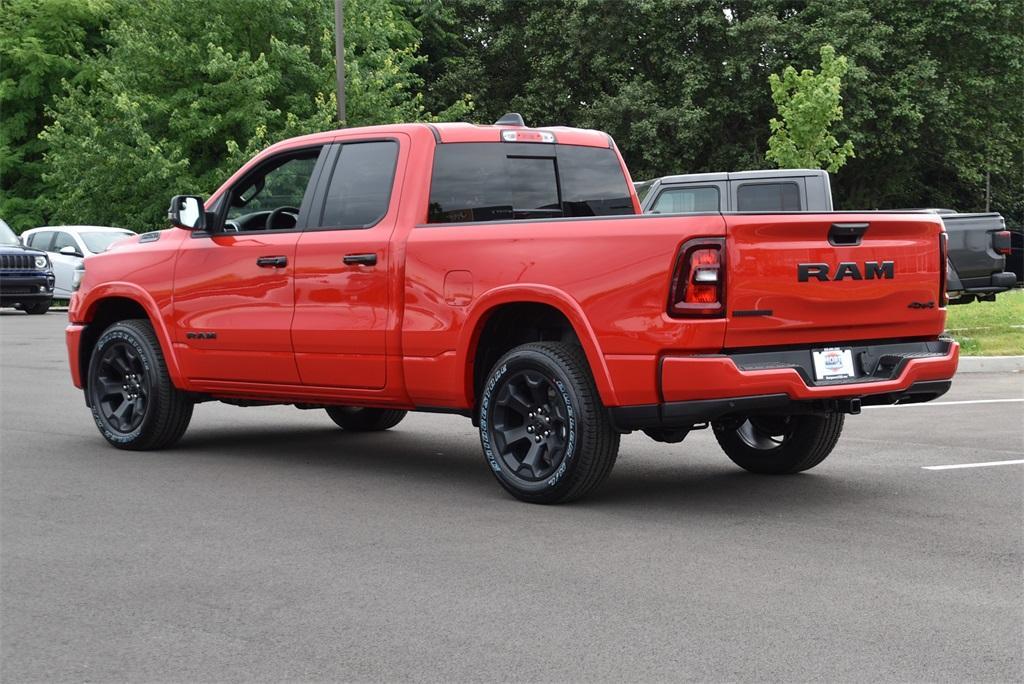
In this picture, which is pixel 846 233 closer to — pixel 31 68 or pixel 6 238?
pixel 6 238

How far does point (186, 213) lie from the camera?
9133 millimetres

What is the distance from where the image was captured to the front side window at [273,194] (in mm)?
8961

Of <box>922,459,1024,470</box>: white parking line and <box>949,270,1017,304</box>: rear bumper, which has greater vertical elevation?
<box>922,459,1024,470</box>: white parking line

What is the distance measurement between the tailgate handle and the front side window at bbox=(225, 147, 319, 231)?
129 inches

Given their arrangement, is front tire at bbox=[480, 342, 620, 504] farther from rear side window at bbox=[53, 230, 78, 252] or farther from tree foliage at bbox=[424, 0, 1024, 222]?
tree foliage at bbox=[424, 0, 1024, 222]

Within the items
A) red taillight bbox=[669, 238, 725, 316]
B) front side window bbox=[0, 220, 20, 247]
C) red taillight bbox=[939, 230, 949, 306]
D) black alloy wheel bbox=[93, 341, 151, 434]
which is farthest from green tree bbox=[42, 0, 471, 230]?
red taillight bbox=[669, 238, 725, 316]

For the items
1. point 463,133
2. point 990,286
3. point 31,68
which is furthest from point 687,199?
point 31,68

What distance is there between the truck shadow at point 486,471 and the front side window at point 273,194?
1.50 metres

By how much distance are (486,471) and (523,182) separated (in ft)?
5.70

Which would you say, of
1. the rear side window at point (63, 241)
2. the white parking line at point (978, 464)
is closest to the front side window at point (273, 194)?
the white parking line at point (978, 464)

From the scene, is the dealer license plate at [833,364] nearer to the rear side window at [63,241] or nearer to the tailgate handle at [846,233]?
the tailgate handle at [846,233]

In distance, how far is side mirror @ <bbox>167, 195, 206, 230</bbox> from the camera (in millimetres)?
9117

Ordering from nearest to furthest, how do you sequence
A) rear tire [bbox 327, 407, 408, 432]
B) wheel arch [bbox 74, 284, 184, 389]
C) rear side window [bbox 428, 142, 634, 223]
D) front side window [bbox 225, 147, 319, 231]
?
1. rear side window [bbox 428, 142, 634, 223]
2. front side window [bbox 225, 147, 319, 231]
3. wheel arch [bbox 74, 284, 184, 389]
4. rear tire [bbox 327, 407, 408, 432]

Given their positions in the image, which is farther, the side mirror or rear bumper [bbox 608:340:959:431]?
the side mirror
